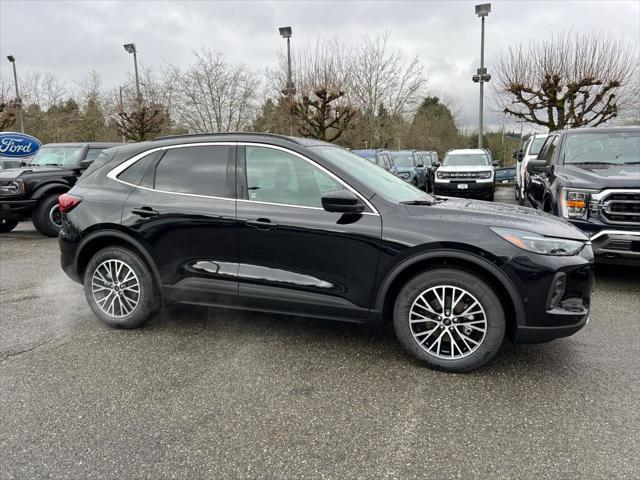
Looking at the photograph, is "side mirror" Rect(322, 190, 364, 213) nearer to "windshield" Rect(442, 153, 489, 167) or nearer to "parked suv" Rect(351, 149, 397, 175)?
"parked suv" Rect(351, 149, 397, 175)

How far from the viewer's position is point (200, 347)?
374cm

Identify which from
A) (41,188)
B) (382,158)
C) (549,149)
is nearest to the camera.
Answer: (549,149)

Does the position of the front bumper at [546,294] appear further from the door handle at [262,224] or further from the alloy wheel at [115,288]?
the alloy wheel at [115,288]

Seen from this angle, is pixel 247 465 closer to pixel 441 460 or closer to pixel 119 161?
pixel 441 460

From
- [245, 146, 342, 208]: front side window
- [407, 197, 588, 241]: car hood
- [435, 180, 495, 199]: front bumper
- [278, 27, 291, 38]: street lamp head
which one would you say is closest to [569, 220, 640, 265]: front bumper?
[407, 197, 588, 241]: car hood

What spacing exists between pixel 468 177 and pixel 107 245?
12.7 m

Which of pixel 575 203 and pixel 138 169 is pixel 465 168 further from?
pixel 138 169

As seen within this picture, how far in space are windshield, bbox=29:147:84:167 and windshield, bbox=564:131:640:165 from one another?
9187 millimetres

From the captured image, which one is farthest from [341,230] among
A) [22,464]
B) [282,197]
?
[22,464]

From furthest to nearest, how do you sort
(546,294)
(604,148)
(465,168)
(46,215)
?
1. (465,168)
2. (46,215)
3. (604,148)
4. (546,294)

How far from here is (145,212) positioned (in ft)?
12.7

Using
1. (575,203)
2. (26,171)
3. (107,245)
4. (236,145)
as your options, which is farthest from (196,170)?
(26,171)

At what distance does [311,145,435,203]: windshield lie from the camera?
354 centimetres

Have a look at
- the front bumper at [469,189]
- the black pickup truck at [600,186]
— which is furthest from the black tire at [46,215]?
the front bumper at [469,189]
